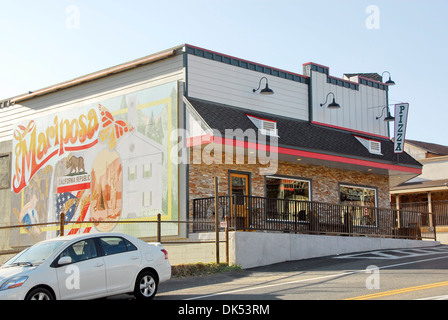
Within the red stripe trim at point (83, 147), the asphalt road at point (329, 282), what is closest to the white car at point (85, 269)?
the asphalt road at point (329, 282)

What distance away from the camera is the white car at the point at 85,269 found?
11.0 meters

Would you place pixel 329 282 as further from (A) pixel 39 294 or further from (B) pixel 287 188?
(B) pixel 287 188

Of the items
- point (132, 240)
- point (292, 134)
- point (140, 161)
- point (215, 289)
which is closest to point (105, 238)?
point (132, 240)

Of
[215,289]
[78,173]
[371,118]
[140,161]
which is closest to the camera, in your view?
[215,289]

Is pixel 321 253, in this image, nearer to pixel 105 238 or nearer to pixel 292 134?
pixel 292 134

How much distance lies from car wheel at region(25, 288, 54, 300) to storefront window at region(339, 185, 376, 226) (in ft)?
48.9

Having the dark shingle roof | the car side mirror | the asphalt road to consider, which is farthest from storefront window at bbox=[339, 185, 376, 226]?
the car side mirror

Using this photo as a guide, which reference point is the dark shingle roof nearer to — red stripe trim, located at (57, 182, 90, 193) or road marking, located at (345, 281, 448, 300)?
red stripe trim, located at (57, 182, 90, 193)

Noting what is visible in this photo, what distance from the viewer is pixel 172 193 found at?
2105 centimetres

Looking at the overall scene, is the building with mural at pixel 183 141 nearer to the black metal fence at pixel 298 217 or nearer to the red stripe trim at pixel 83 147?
the red stripe trim at pixel 83 147

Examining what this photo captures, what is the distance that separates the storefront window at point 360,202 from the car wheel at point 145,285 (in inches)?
491

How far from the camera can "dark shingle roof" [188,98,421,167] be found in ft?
69.2
